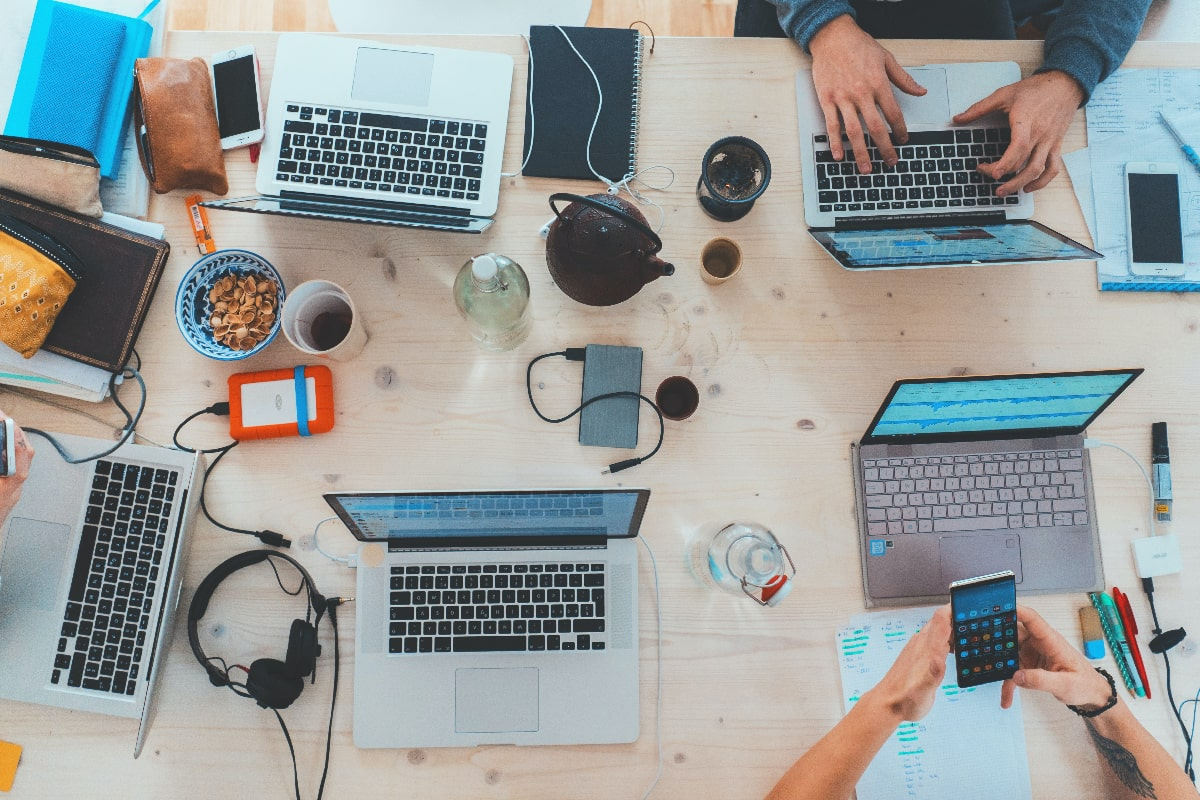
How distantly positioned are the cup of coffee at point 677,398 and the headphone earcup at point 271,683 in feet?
2.11

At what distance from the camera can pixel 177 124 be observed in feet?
3.46

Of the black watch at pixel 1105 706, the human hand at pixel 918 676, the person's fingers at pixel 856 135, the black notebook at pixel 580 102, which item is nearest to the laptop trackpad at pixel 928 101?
the person's fingers at pixel 856 135

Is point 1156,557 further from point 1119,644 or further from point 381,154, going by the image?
point 381,154

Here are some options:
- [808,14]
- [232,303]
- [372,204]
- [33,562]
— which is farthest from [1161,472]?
[33,562]

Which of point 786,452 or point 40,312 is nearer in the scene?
point 40,312

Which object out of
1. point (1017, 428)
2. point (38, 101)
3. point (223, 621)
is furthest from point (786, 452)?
point (38, 101)

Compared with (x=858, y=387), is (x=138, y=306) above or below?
above

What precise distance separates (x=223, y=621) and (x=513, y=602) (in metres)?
0.43

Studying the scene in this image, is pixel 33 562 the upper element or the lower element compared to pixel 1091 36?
lower

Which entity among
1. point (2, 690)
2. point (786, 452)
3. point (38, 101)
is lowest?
point (2, 690)

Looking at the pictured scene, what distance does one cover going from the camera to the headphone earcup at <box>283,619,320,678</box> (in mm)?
969

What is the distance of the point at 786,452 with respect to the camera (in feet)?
3.54

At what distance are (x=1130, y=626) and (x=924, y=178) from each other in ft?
2.40

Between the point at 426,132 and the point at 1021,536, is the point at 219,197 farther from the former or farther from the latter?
the point at 1021,536
